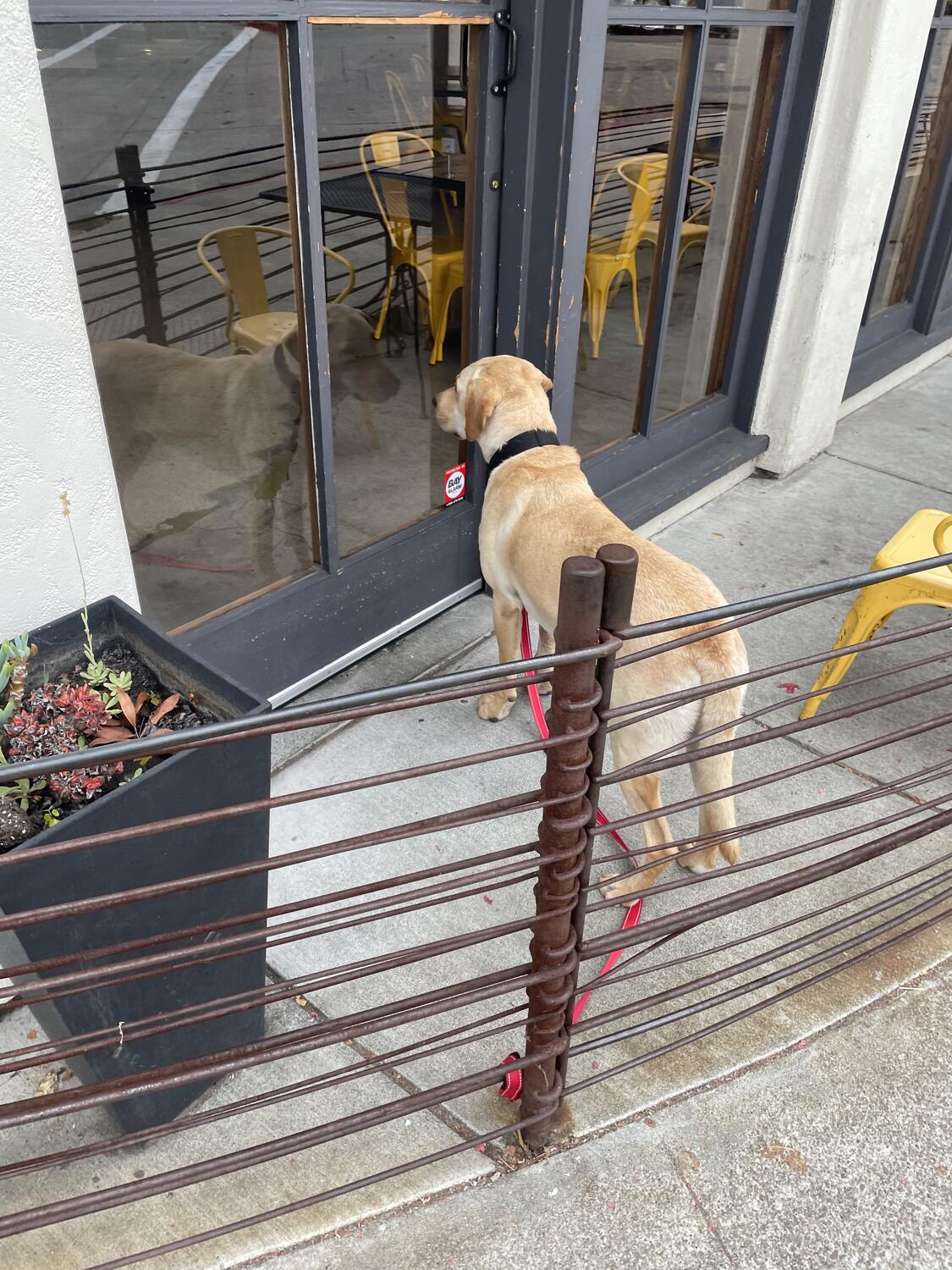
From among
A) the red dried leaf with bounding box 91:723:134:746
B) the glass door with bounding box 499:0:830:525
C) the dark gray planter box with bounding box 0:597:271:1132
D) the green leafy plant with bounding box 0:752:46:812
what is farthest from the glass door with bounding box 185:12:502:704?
the green leafy plant with bounding box 0:752:46:812

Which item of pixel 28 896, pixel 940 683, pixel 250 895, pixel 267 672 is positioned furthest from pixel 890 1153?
pixel 267 672

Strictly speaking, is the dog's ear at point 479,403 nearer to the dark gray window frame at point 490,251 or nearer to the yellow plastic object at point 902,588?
the dark gray window frame at point 490,251

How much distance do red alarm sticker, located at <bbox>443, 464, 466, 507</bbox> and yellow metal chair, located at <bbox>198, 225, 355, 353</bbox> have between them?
33.6 inches

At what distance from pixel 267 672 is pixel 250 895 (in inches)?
52.8

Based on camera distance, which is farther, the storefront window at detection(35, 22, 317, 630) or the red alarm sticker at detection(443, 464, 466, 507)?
the red alarm sticker at detection(443, 464, 466, 507)

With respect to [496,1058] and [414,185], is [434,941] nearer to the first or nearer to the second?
[496,1058]

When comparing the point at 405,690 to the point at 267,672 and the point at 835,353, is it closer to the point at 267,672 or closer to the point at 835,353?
the point at 267,672

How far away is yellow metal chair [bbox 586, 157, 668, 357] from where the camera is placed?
4.18m

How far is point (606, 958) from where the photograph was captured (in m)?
2.80

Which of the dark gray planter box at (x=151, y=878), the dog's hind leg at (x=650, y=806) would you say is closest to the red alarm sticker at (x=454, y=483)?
the dog's hind leg at (x=650, y=806)

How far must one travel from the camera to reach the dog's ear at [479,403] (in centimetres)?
333

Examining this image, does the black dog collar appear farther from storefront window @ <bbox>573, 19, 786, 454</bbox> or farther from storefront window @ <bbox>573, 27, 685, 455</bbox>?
storefront window @ <bbox>573, 19, 786, 454</bbox>

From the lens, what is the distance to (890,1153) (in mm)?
2291

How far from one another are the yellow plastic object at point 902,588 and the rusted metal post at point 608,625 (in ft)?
5.48
